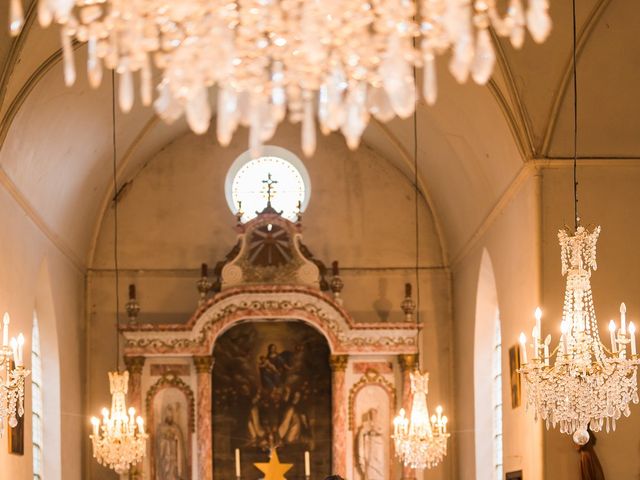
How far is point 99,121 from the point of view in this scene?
1991 centimetres

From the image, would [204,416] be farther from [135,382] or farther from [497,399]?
[497,399]

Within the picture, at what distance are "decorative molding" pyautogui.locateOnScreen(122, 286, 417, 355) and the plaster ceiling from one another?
1671mm

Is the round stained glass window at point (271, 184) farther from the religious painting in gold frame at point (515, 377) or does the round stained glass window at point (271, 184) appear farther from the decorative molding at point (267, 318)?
the religious painting in gold frame at point (515, 377)

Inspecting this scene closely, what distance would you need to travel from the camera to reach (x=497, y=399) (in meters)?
20.8

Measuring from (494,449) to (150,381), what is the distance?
5080 mm

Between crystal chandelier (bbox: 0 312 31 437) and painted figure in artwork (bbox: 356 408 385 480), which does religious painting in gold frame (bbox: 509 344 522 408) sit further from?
crystal chandelier (bbox: 0 312 31 437)

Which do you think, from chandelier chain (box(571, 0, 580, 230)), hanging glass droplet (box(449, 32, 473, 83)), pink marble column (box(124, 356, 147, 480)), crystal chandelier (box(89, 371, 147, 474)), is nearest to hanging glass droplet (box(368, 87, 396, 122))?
hanging glass droplet (box(449, 32, 473, 83))

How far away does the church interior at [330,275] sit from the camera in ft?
52.1

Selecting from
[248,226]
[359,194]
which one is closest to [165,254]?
[248,226]

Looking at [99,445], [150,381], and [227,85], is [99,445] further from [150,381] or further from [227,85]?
[227,85]

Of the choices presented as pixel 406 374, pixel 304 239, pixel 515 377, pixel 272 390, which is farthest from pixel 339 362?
pixel 515 377

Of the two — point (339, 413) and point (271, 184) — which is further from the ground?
point (271, 184)

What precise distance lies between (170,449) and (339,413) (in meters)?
2.50

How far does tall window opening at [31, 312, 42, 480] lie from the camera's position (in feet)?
66.0
